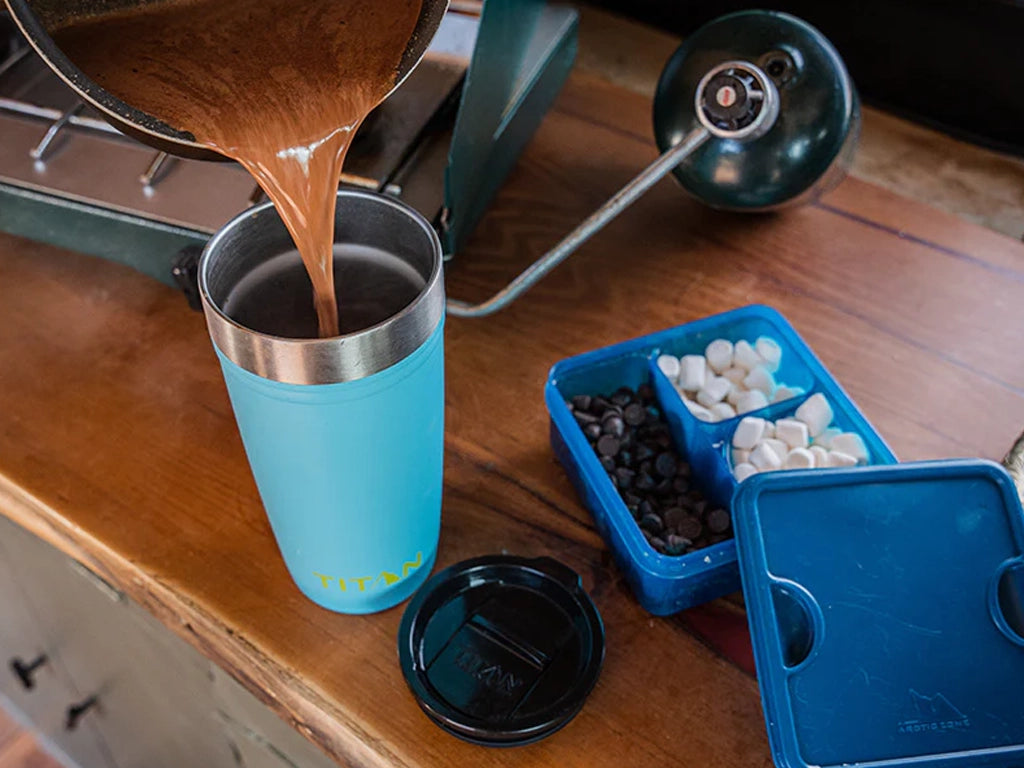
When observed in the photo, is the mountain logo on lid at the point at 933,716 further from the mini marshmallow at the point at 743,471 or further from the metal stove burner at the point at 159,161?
the metal stove burner at the point at 159,161

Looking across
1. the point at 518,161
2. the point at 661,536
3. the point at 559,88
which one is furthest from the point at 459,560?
the point at 559,88

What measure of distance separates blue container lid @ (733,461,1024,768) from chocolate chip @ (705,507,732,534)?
0.28 feet

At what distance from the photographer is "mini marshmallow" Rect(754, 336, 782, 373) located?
0.92 metres

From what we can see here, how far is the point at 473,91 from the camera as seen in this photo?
0.95 meters

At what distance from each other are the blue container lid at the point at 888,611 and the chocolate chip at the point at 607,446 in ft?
0.50

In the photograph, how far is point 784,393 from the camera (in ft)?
2.92

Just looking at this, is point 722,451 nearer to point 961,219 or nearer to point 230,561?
point 230,561

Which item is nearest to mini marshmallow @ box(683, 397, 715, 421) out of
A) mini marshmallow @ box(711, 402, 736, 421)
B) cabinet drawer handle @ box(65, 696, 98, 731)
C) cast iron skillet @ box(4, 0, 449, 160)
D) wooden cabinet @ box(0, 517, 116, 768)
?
mini marshmallow @ box(711, 402, 736, 421)

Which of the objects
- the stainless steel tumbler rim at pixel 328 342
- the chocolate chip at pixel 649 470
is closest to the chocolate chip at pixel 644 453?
the chocolate chip at pixel 649 470

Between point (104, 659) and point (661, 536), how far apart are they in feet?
2.44

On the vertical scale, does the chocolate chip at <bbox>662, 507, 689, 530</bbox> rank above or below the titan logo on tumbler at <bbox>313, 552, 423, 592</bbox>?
below

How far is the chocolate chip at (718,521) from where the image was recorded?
792 millimetres

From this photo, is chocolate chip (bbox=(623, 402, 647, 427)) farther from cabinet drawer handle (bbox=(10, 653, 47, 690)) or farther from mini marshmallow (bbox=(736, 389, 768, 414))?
cabinet drawer handle (bbox=(10, 653, 47, 690))

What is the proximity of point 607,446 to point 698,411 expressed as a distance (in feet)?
0.30
